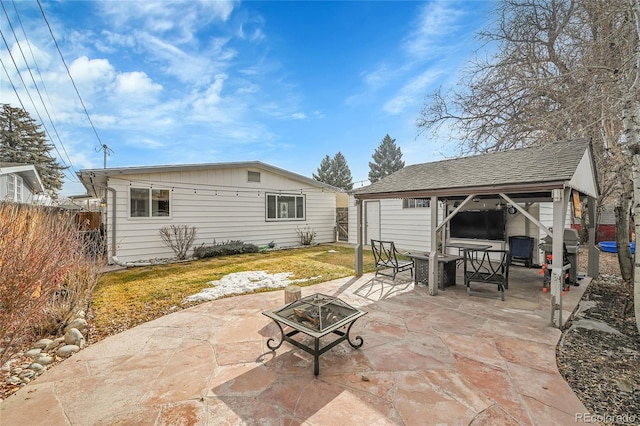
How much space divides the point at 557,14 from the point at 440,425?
906 cm

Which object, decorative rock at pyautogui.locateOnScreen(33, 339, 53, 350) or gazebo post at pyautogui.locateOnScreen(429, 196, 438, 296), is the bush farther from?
gazebo post at pyautogui.locateOnScreen(429, 196, 438, 296)

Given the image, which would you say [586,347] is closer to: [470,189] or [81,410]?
[470,189]

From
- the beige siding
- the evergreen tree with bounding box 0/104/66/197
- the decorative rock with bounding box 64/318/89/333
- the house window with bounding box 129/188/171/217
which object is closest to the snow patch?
the decorative rock with bounding box 64/318/89/333

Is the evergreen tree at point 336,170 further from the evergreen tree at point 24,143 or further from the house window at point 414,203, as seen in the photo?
the evergreen tree at point 24,143

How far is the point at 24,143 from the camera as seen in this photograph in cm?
2428

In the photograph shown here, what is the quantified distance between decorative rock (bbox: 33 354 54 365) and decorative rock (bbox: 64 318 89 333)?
642mm

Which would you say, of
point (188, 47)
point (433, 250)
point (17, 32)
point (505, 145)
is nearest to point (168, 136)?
point (188, 47)

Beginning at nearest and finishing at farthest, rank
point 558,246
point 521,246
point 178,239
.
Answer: point 558,246 < point 521,246 < point 178,239

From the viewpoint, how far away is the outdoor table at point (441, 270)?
5.57 m

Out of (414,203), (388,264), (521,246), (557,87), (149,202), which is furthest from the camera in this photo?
(414,203)

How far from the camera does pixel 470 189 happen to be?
15.6ft

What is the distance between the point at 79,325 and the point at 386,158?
34.0 metres

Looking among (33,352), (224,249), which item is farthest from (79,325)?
(224,249)

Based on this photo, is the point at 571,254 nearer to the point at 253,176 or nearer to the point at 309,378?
the point at 309,378
